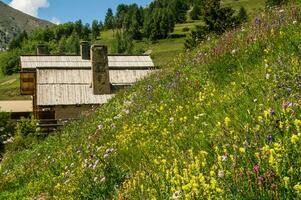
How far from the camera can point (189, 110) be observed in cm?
787

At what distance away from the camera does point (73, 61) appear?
5728 centimetres

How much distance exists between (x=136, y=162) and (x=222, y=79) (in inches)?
107

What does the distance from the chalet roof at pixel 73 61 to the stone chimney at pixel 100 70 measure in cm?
1097

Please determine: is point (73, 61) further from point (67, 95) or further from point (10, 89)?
point (10, 89)

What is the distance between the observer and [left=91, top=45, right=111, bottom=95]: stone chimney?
135ft

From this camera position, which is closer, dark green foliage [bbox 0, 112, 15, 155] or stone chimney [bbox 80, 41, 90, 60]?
dark green foliage [bbox 0, 112, 15, 155]

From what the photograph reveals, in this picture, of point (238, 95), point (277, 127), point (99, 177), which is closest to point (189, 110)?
point (238, 95)

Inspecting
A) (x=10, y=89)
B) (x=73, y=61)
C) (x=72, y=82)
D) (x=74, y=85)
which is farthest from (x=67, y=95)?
(x=10, y=89)

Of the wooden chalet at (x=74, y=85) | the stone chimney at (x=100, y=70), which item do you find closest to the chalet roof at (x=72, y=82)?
the wooden chalet at (x=74, y=85)

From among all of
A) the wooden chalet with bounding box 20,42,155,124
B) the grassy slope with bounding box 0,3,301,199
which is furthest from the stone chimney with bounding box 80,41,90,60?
the grassy slope with bounding box 0,3,301,199

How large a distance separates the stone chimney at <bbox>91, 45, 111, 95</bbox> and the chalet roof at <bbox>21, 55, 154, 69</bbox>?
10967 mm

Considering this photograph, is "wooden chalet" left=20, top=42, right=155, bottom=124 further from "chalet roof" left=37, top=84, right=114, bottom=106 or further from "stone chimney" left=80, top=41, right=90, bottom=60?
"stone chimney" left=80, top=41, right=90, bottom=60

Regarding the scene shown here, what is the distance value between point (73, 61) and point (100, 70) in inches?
626

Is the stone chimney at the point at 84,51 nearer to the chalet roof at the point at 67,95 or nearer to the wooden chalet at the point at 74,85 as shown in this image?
the wooden chalet at the point at 74,85
